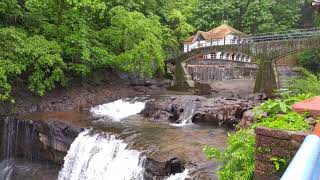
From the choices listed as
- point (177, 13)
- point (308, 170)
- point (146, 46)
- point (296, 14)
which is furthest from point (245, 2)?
point (308, 170)

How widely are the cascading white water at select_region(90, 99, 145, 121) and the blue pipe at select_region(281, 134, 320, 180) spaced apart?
16.4 meters

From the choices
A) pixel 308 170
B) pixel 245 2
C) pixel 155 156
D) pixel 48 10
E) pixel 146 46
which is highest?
pixel 245 2

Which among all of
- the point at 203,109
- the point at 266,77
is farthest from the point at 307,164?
the point at 266,77

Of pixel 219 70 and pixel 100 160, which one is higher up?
pixel 219 70

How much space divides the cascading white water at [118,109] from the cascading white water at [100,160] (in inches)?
162

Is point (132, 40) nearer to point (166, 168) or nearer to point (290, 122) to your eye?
point (166, 168)

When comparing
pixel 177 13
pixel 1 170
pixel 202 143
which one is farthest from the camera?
pixel 177 13

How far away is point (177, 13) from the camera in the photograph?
30.4m

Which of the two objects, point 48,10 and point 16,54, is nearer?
point 16,54

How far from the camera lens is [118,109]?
62.4 feet

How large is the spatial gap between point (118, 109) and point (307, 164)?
1789cm

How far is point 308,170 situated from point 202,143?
1174 cm

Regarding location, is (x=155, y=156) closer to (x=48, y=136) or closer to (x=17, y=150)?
(x=48, y=136)

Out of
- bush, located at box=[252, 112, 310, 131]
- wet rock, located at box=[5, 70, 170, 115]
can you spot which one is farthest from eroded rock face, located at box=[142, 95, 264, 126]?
bush, located at box=[252, 112, 310, 131]
